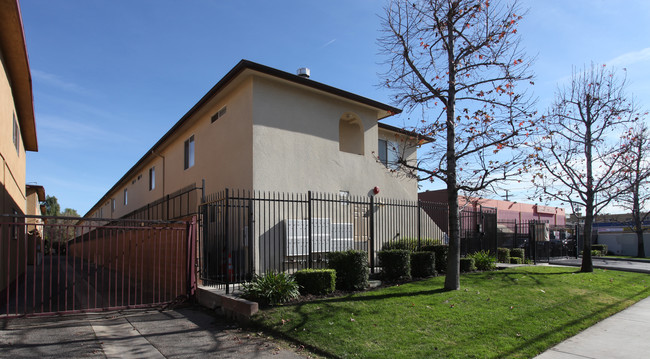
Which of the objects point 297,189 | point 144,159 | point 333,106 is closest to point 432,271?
point 297,189

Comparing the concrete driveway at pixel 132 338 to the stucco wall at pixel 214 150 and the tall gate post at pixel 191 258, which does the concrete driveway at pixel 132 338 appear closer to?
the tall gate post at pixel 191 258

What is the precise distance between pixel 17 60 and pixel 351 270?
31.4 ft

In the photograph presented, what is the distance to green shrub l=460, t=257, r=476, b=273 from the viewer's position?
11.7 metres

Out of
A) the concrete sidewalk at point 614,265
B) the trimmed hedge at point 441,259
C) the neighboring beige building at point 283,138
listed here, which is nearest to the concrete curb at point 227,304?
the neighboring beige building at point 283,138

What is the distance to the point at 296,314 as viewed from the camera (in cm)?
699

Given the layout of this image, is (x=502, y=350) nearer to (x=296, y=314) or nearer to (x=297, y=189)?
(x=296, y=314)

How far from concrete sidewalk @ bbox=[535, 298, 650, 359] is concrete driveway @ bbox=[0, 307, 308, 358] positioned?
367cm

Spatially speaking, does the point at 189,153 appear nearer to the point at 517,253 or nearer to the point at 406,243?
the point at 406,243

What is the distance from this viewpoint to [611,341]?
630 cm

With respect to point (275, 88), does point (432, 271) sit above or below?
below

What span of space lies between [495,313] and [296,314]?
11.2ft

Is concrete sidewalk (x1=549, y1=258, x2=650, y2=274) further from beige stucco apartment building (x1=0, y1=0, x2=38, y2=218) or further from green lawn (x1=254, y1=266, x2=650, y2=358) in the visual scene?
beige stucco apartment building (x1=0, y1=0, x2=38, y2=218)

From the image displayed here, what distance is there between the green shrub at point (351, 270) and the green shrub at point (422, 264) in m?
1.99

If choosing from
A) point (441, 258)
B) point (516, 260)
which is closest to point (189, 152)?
point (441, 258)
